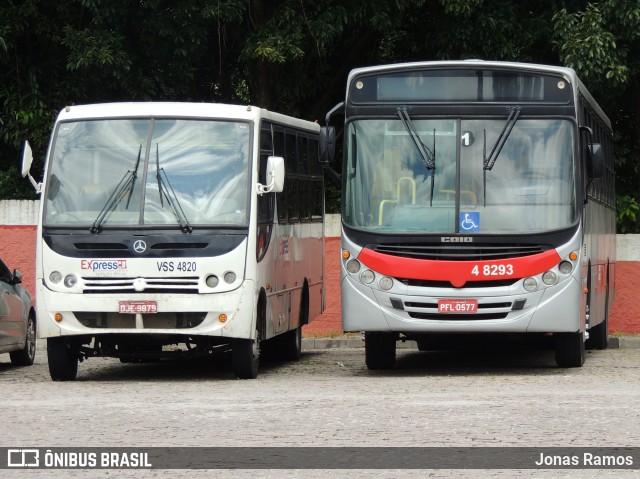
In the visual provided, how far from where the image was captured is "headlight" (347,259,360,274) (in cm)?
1719

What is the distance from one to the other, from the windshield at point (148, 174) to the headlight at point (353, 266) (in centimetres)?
130

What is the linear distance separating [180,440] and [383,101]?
721cm

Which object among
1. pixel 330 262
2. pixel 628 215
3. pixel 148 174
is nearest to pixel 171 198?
pixel 148 174

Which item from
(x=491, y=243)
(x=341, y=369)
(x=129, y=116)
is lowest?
(x=341, y=369)

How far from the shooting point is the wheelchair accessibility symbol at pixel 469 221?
55.5ft

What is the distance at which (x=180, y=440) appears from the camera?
11070 mm

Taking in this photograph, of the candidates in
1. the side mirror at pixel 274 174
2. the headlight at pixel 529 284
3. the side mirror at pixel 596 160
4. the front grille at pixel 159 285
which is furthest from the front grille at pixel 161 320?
the side mirror at pixel 596 160

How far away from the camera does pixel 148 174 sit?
1686cm

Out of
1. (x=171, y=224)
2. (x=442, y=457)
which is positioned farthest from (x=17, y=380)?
(x=442, y=457)

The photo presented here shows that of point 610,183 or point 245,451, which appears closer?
point 245,451

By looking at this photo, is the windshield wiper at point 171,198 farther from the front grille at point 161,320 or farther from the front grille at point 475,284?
the front grille at point 475,284

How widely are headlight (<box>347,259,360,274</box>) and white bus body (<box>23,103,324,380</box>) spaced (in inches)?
35.7

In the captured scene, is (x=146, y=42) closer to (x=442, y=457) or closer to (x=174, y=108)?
(x=174, y=108)

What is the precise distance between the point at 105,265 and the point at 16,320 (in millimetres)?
3016
